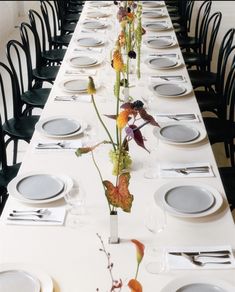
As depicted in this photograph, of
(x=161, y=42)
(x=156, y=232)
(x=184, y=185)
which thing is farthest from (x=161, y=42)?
(x=156, y=232)

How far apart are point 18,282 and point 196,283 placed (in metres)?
0.52

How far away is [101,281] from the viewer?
1650 mm

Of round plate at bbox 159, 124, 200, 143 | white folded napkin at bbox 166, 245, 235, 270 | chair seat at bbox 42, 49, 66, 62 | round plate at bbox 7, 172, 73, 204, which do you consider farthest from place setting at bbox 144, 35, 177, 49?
white folded napkin at bbox 166, 245, 235, 270

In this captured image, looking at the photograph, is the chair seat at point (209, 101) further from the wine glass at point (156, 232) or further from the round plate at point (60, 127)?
the wine glass at point (156, 232)

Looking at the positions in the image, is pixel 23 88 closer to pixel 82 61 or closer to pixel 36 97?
pixel 36 97

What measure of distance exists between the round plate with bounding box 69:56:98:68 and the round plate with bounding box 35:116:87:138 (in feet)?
3.09

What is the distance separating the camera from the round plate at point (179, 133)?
102 inches

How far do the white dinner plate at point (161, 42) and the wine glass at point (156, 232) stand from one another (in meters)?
2.31

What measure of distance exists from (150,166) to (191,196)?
1.05 ft

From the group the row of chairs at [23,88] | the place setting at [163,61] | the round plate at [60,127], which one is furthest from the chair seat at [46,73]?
the round plate at [60,127]

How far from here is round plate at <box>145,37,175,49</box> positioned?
413 centimetres

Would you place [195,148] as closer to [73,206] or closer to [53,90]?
[73,206]

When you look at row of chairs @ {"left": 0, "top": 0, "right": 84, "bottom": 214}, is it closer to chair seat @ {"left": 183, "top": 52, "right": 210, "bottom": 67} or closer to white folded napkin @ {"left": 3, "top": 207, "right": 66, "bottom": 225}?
white folded napkin @ {"left": 3, "top": 207, "right": 66, "bottom": 225}

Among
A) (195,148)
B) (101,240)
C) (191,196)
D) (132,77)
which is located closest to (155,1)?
(132,77)
